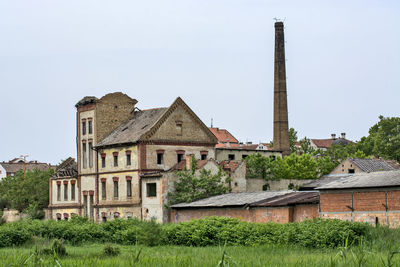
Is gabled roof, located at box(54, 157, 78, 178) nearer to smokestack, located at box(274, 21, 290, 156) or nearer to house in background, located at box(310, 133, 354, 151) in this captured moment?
smokestack, located at box(274, 21, 290, 156)

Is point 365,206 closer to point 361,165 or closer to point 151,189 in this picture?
point 151,189

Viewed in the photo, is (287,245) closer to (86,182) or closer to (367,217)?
(367,217)

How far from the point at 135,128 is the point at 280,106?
21762mm

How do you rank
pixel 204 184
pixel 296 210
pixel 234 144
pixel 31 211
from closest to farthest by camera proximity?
pixel 296 210
pixel 204 184
pixel 31 211
pixel 234 144

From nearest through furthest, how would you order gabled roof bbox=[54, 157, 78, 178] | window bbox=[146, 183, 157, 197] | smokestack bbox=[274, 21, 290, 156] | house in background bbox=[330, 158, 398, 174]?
window bbox=[146, 183, 157, 197], house in background bbox=[330, 158, 398, 174], gabled roof bbox=[54, 157, 78, 178], smokestack bbox=[274, 21, 290, 156]

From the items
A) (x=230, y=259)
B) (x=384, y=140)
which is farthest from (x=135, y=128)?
(x=230, y=259)

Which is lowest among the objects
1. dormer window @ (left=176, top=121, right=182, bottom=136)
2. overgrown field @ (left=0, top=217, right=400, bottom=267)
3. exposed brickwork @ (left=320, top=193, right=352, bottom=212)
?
overgrown field @ (left=0, top=217, right=400, bottom=267)

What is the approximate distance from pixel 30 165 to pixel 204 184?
8513cm

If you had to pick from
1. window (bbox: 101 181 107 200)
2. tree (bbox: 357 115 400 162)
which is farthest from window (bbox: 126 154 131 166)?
tree (bbox: 357 115 400 162)

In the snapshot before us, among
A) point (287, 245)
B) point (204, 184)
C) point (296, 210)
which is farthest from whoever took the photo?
point (204, 184)

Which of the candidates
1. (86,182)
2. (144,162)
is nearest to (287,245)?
(144,162)

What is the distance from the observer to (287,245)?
31.9 meters

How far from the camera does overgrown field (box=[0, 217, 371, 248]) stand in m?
31.5

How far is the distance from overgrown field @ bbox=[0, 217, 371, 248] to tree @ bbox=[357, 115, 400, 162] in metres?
46.9
